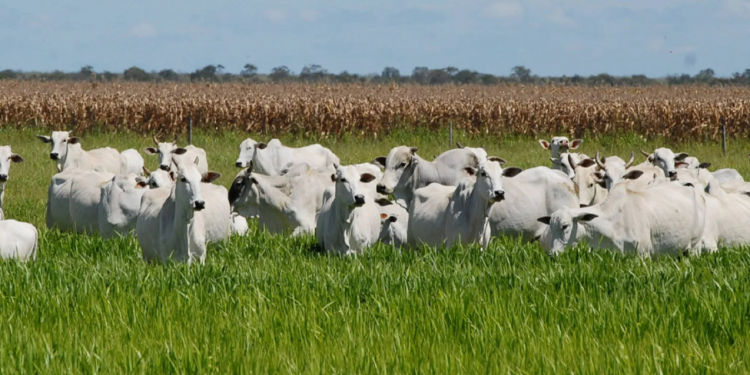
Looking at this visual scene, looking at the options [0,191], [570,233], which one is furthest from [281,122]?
[570,233]

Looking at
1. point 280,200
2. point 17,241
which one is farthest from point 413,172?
point 17,241

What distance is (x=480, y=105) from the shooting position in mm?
37250

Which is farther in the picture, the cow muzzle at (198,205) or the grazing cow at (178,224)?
the grazing cow at (178,224)

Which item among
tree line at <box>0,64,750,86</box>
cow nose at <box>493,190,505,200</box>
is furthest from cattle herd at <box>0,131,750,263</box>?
tree line at <box>0,64,750,86</box>

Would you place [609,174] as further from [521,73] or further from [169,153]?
[521,73]

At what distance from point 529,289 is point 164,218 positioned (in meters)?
4.10

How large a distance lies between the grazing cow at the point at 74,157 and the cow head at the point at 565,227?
40.5ft

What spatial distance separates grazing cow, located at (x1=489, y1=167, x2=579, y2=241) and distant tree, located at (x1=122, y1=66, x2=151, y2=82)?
94.9 meters

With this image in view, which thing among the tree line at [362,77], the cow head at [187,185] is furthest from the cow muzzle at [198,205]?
the tree line at [362,77]

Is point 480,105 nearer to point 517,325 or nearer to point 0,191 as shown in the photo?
point 0,191

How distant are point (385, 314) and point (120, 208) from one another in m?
6.76

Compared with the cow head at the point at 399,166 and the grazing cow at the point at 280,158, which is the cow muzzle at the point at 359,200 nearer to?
the cow head at the point at 399,166

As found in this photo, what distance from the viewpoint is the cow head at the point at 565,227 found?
10.7 meters

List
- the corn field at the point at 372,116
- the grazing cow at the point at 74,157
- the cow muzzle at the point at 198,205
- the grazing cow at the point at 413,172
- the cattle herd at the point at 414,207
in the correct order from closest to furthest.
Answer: the cow muzzle at the point at 198,205 → the cattle herd at the point at 414,207 → the grazing cow at the point at 413,172 → the grazing cow at the point at 74,157 → the corn field at the point at 372,116
